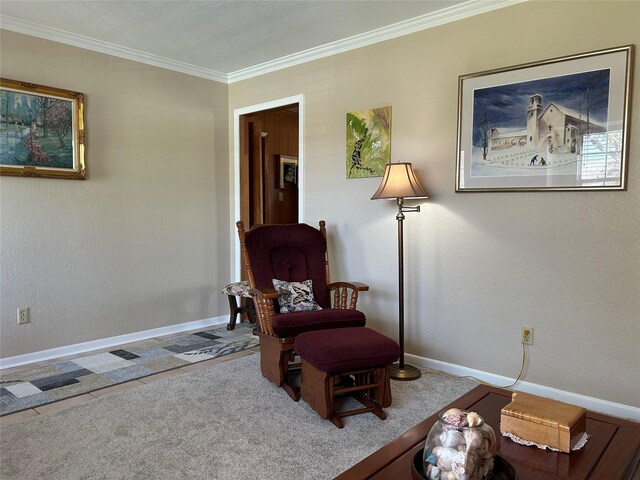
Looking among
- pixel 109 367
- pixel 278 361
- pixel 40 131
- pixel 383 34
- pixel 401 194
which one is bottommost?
pixel 109 367

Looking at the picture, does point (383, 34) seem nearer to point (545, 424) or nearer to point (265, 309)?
point (265, 309)

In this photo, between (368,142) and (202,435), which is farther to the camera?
(368,142)

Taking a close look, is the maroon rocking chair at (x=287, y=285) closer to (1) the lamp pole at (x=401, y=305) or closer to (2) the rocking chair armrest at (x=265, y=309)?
(2) the rocking chair armrest at (x=265, y=309)

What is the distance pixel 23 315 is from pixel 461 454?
342cm

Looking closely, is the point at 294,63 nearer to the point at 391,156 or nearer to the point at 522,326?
the point at 391,156

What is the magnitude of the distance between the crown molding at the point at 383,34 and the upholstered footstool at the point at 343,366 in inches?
85.9

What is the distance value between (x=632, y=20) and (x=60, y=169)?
3.90 m

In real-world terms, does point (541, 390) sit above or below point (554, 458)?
below

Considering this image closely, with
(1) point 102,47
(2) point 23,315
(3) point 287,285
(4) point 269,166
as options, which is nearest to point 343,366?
(3) point 287,285

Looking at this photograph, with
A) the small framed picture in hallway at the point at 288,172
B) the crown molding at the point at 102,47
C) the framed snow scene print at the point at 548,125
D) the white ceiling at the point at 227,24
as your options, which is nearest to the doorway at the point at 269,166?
the small framed picture in hallway at the point at 288,172

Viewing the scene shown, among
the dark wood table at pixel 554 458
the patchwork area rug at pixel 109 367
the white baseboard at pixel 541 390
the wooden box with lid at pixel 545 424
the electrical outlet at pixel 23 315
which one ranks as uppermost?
the wooden box with lid at pixel 545 424

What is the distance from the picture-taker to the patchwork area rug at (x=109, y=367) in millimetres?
2832

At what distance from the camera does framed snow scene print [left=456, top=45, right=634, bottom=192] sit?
2.49m

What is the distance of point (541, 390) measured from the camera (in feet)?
9.20
